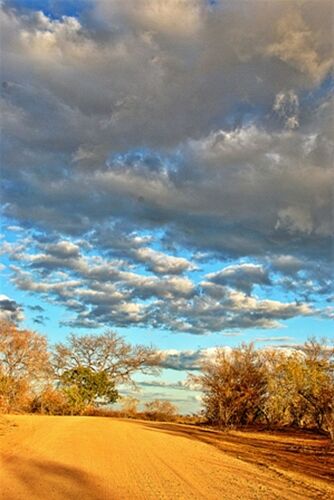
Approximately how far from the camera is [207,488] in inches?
431

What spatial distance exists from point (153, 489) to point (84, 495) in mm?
1502

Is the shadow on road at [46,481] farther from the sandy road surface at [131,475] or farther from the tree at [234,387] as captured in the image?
the tree at [234,387]

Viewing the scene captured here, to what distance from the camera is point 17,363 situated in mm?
47969

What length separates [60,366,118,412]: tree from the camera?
180 feet

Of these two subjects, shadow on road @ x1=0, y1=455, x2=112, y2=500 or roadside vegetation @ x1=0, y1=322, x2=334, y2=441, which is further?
roadside vegetation @ x1=0, y1=322, x2=334, y2=441

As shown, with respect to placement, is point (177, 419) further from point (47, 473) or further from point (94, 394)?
point (47, 473)

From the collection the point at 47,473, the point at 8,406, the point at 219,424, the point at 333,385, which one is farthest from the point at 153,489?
the point at 8,406

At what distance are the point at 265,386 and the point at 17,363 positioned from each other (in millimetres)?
23409

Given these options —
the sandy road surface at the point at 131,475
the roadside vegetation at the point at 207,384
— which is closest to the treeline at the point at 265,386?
Result: the roadside vegetation at the point at 207,384

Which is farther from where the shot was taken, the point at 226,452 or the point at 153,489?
the point at 226,452

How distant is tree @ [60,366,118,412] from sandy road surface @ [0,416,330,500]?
121 feet

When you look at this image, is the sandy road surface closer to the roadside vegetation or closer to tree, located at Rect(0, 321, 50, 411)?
the roadside vegetation

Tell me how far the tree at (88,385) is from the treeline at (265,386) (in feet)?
68.8

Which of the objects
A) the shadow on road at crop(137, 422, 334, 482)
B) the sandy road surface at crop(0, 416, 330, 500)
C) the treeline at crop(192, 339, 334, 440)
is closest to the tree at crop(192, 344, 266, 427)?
the treeline at crop(192, 339, 334, 440)
